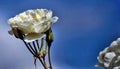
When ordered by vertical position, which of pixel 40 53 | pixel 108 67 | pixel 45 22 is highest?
pixel 45 22

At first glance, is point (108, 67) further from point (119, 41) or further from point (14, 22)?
A: point (14, 22)

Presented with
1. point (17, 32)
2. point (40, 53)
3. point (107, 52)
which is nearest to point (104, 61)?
point (107, 52)

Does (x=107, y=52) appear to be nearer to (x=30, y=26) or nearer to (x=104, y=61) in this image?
(x=104, y=61)

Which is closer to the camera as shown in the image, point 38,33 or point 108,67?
point 108,67

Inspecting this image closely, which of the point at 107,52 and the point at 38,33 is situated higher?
the point at 38,33

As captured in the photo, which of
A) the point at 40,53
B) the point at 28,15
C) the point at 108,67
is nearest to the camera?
the point at 108,67

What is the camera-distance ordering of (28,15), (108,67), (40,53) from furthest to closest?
(28,15) < (40,53) < (108,67)
